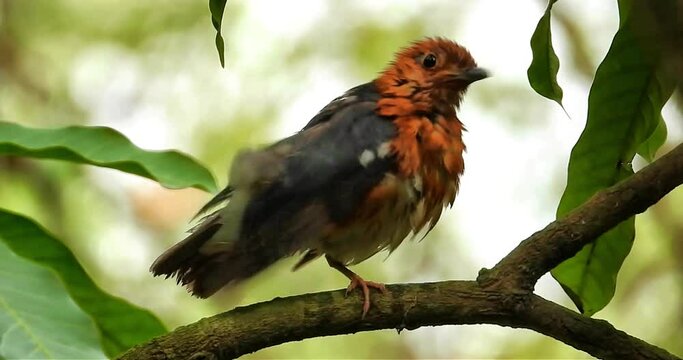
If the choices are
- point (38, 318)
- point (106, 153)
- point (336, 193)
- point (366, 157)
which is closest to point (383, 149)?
point (366, 157)

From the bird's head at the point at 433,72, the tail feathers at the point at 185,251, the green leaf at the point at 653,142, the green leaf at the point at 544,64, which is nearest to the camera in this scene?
the green leaf at the point at 544,64

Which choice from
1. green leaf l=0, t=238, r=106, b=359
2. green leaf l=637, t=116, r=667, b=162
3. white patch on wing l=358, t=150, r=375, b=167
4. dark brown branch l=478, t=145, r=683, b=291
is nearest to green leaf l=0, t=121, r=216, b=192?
green leaf l=0, t=238, r=106, b=359

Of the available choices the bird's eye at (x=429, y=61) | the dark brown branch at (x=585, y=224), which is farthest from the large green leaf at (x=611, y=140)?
the bird's eye at (x=429, y=61)

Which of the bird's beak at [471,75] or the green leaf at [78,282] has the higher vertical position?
the bird's beak at [471,75]

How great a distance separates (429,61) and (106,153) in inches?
32.1

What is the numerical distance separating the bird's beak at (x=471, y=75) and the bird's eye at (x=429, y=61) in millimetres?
88

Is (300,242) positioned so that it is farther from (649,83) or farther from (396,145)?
(649,83)

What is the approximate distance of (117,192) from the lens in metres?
5.42

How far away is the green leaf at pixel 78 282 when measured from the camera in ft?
6.80

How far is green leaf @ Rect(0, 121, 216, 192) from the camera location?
7.02ft

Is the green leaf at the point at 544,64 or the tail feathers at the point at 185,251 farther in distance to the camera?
the tail feathers at the point at 185,251

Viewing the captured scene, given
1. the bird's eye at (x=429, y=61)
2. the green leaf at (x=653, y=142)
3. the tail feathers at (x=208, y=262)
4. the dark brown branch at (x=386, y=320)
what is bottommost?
the dark brown branch at (x=386, y=320)

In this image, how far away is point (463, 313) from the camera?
5.70ft

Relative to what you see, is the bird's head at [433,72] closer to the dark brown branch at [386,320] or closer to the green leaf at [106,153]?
the green leaf at [106,153]
